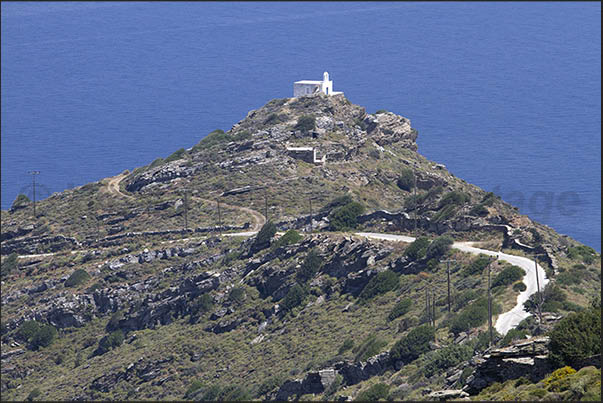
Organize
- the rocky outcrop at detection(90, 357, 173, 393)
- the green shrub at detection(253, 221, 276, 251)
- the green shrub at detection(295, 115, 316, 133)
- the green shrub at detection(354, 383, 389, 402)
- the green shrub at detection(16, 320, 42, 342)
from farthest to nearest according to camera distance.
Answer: the green shrub at detection(295, 115, 316, 133), the green shrub at detection(16, 320, 42, 342), the green shrub at detection(253, 221, 276, 251), the rocky outcrop at detection(90, 357, 173, 393), the green shrub at detection(354, 383, 389, 402)

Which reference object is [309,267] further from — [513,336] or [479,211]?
[513,336]

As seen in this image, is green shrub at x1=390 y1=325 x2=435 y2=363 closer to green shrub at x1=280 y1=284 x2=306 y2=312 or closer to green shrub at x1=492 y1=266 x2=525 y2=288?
green shrub at x1=492 y1=266 x2=525 y2=288

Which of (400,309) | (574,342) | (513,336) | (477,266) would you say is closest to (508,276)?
(477,266)

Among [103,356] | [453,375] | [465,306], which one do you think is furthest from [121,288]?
[453,375]

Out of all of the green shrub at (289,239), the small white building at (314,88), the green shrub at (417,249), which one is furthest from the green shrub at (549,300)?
the small white building at (314,88)

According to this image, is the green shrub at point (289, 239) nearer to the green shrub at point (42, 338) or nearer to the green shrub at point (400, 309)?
the green shrub at point (400, 309)

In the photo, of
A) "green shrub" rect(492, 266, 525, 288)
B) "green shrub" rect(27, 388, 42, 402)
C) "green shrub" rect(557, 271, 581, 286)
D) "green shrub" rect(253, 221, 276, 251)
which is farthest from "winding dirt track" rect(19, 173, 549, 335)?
"green shrub" rect(27, 388, 42, 402)
